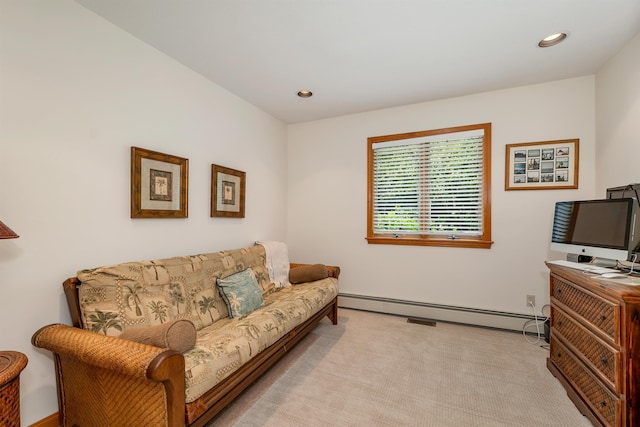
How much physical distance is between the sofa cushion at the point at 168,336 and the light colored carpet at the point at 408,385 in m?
0.61

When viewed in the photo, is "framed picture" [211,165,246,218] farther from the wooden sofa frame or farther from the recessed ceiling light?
the recessed ceiling light

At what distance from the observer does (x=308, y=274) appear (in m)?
3.16

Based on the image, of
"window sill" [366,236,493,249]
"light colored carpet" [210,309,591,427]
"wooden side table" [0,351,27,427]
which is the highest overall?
"window sill" [366,236,493,249]

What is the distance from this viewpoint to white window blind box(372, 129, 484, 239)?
3.14 meters

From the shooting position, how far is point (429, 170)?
131 inches

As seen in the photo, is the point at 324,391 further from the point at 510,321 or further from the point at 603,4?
the point at 603,4

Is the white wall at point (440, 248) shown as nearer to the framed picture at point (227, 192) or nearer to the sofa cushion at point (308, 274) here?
the sofa cushion at point (308, 274)

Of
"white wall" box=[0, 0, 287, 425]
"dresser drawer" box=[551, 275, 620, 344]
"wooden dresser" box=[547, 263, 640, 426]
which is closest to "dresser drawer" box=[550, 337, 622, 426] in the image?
"wooden dresser" box=[547, 263, 640, 426]

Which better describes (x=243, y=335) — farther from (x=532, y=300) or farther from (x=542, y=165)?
(x=542, y=165)

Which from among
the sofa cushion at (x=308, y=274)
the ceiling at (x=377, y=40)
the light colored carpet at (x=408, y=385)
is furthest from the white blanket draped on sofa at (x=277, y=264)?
the ceiling at (x=377, y=40)

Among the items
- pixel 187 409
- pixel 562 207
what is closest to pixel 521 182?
pixel 562 207

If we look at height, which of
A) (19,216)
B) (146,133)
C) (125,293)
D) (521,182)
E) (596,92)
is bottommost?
(125,293)

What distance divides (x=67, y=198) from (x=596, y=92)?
14.3 ft

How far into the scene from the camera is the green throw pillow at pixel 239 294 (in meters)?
2.26
